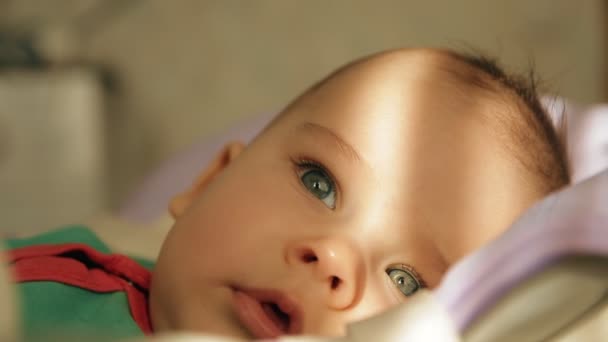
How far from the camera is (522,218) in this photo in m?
0.45

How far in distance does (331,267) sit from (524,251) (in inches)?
7.1

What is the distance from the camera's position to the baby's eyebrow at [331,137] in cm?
67

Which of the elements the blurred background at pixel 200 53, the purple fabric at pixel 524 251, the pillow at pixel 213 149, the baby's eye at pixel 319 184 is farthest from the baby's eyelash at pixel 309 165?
the blurred background at pixel 200 53

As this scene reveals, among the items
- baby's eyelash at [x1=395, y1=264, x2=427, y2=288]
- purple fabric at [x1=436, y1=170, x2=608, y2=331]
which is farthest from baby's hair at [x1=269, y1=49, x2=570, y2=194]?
purple fabric at [x1=436, y1=170, x2=608, y2=331]

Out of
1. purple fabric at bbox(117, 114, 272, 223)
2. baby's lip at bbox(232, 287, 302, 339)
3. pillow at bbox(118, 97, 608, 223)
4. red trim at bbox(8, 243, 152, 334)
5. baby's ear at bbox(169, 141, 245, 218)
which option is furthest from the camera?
purple fabric at bbox(117, 114, 272, 223)

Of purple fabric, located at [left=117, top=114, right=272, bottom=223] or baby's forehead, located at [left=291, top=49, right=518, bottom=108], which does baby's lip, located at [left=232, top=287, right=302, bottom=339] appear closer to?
baby's forehead, located at [left=291, top=49, right=518, bottom=108]

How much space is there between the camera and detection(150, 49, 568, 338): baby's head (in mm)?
591

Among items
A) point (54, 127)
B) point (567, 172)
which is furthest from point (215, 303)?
point (54, 127)

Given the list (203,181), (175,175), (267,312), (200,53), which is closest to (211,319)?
(267,312)

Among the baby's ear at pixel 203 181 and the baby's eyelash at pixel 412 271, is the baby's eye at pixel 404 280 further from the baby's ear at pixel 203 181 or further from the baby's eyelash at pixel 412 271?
the baby's ear at pixel 203 181

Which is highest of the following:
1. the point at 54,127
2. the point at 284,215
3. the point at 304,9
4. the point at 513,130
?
the point at 304,9

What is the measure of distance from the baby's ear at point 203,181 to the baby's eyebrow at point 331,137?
0.11 meters

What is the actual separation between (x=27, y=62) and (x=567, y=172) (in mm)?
1141

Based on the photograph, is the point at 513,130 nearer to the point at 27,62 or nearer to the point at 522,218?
the point at 522,218
